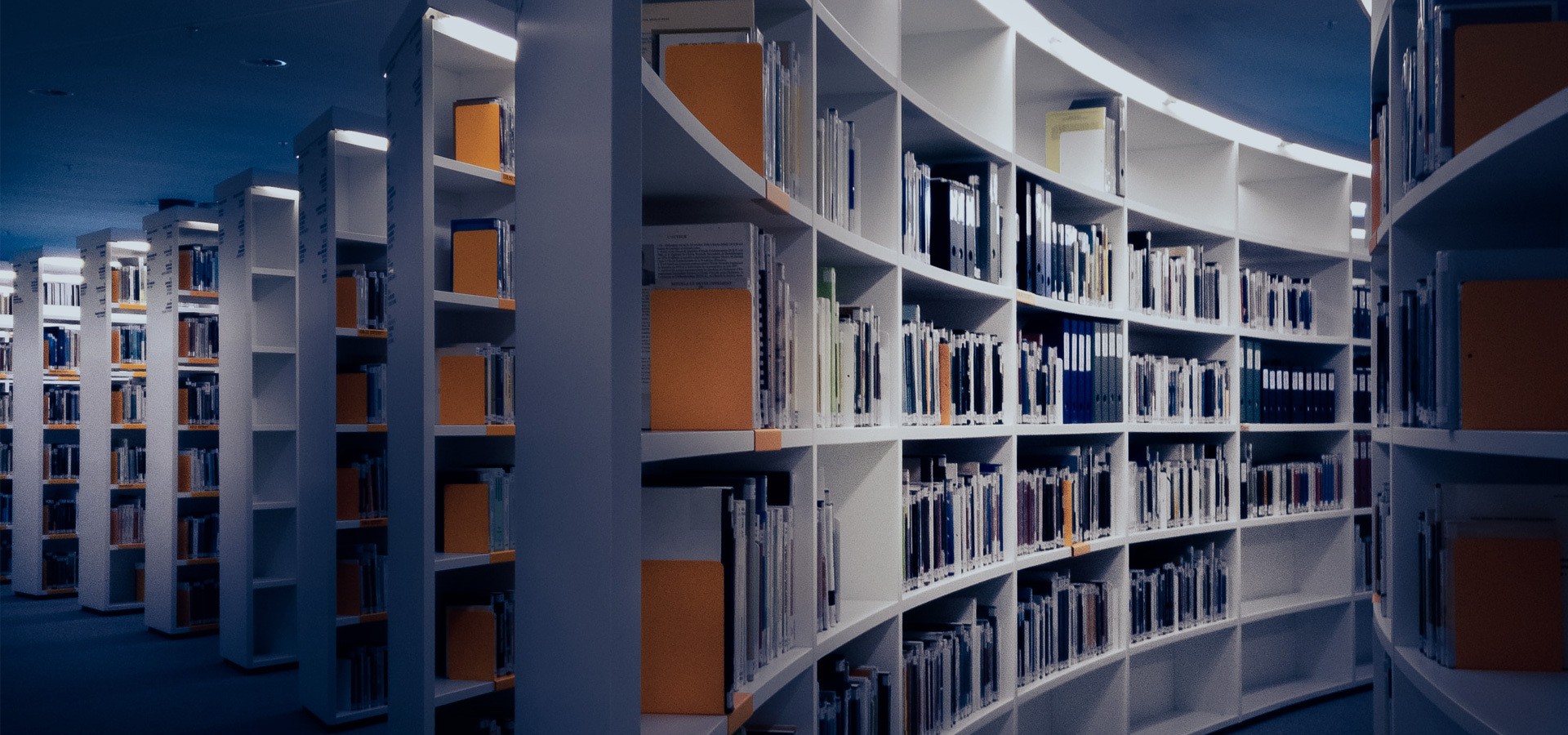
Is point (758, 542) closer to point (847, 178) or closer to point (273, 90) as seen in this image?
point (847, 178)

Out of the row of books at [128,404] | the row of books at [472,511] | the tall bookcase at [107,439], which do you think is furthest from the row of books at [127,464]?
the row of books at [472,511]

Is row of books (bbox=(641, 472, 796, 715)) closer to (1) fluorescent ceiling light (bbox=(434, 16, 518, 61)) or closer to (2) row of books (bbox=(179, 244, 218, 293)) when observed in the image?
(1) fluorescent ceiling light (bbox=(434, 16, 518, 61))

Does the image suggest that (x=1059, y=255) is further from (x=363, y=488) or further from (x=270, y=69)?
(x=270, y=69)

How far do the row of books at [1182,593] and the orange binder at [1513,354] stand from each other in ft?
9.74

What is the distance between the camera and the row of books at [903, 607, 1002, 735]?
10.1ft

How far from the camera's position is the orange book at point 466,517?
3.91 metres

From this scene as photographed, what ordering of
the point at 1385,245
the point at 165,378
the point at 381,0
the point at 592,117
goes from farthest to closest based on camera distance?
the point at 165,378 → the point at 381,0 → the point at 1385,245 → the point at 592,117

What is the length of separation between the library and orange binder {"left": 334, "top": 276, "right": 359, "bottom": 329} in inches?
1.0

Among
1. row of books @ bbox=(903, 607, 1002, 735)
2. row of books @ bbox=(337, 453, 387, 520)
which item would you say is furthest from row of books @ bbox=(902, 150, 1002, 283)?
row of books @ bbox=(337, 453, 387, 520)

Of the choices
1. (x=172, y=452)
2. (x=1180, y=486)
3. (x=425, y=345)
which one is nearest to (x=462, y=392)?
(x=425, y=345)

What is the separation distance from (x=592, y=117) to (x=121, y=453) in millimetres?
8947

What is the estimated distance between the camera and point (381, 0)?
496 centimetres

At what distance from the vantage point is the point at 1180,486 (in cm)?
479

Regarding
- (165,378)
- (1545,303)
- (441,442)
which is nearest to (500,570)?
(441,442)
